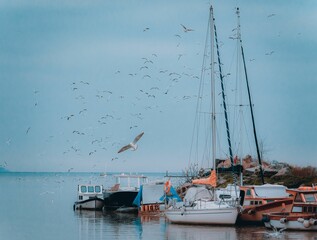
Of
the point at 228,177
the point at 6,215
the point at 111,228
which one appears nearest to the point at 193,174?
the point at 228,177

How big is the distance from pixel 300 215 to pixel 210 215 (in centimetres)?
625

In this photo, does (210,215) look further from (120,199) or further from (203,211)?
(120,199)

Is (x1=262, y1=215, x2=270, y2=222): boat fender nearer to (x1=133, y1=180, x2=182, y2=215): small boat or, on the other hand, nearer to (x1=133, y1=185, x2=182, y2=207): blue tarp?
(x1=133, y1=185, x2=182, y2=207): blue tarp

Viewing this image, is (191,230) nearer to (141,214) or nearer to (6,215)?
(141,214)

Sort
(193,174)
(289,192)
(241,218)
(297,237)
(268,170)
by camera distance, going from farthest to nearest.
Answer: (193,174)
(268,170)
(241,218)
(289,192)
(297,237)

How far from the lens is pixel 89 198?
6638 centimetres

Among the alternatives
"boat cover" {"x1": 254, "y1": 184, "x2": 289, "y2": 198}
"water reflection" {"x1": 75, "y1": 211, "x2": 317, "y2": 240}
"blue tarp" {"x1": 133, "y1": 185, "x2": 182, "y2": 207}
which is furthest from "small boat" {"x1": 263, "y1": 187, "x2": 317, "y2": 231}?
"blue tarp" {"x1": 133, "y1": 185, "x2": 182, "y2": 207}

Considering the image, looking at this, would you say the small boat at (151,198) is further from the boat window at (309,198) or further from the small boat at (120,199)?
the boat window at (309,198)

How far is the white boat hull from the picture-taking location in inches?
1741

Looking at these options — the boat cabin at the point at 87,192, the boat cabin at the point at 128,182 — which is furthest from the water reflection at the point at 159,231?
the boat cabin at the point at 87,192

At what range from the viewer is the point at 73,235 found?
46.0 m

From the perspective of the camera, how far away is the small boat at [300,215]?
39875mm

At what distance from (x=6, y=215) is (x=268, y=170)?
23998 mm

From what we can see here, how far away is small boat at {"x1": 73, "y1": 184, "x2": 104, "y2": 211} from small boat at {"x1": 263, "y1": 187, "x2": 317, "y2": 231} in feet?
86.4
